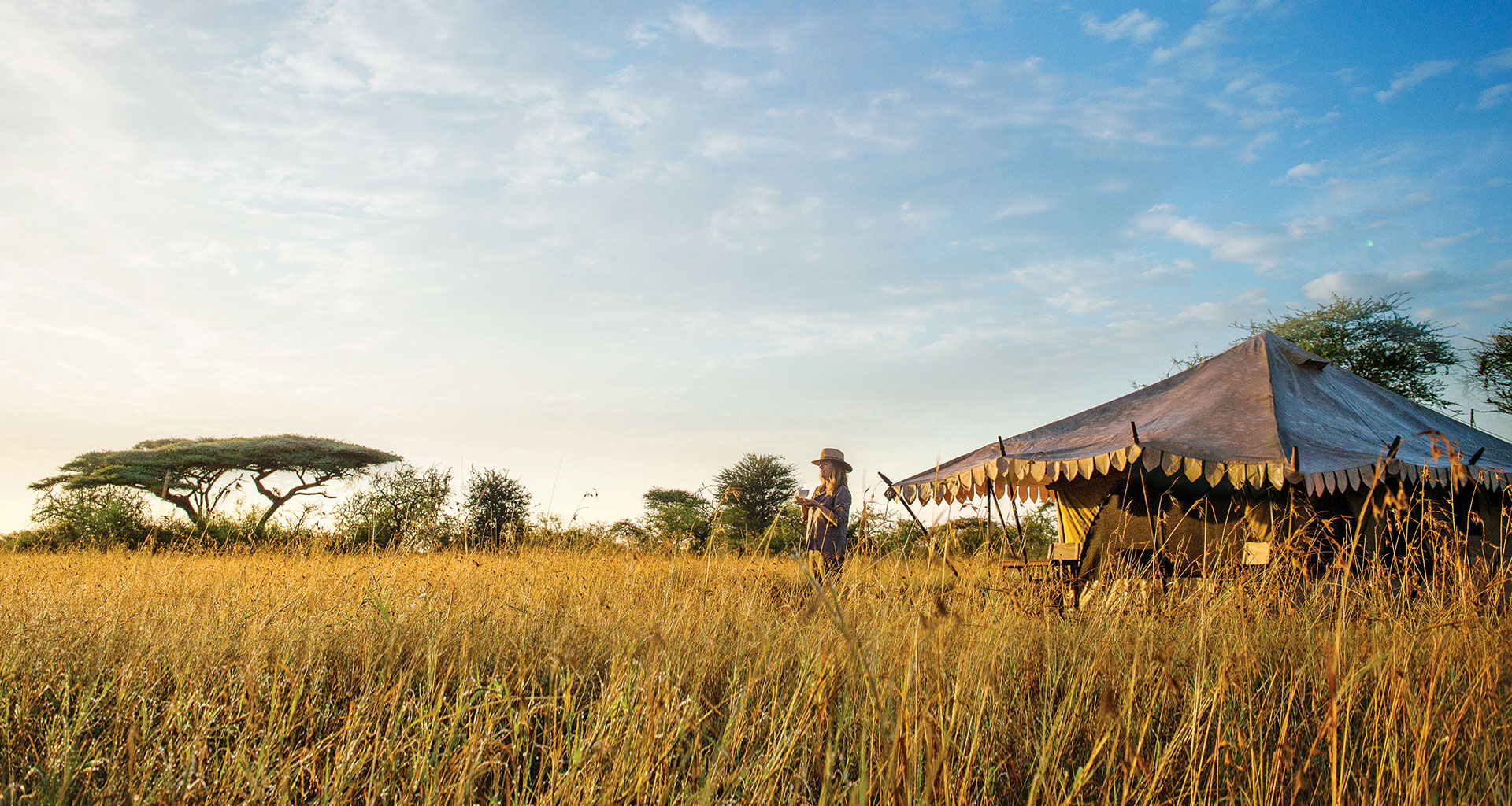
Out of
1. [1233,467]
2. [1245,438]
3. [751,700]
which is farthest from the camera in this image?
[1245,438]

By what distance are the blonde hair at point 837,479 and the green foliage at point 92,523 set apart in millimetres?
12431

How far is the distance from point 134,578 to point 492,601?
11.6ft

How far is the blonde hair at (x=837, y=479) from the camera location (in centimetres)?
836

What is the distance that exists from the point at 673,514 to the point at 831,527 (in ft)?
29.7

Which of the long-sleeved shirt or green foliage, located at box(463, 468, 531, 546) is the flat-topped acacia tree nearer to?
green foliage, located at box(463, 468, 531, 546)

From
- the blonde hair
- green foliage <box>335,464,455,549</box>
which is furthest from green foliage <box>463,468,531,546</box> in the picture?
the blonde hair

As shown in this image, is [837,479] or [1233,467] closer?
[1233,467]

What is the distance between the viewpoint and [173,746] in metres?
2.46

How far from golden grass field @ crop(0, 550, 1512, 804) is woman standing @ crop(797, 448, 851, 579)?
2.84 m

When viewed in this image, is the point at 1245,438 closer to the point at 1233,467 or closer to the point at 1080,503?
the point at 1233,467

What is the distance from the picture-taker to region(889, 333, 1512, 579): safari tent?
20.3 feet

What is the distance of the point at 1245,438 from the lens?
6629 mm

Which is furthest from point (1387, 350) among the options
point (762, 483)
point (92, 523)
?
point (92, 523)

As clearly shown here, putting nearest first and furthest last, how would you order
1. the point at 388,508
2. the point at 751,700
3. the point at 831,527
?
the point at 751,700 < the point at 831,527 < the point at 388,508
